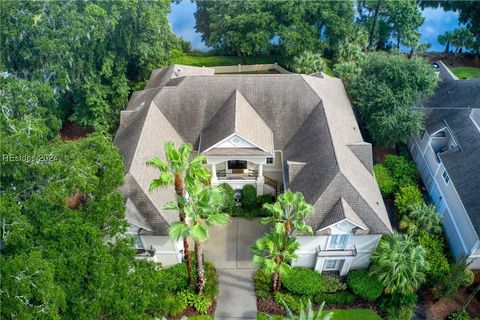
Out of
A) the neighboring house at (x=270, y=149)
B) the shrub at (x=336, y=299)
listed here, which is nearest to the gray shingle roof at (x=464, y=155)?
the neighboring house at (x=270, y=149)

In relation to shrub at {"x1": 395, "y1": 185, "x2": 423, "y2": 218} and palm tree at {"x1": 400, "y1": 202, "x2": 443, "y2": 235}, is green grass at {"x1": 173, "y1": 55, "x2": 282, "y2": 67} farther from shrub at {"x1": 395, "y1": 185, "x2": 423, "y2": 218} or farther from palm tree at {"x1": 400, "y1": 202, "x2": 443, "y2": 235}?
palm tree at {"x1": 400, "y1": 202, "x2": 443, "y2": 235}

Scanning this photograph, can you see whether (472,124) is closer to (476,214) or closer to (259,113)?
(476,214)

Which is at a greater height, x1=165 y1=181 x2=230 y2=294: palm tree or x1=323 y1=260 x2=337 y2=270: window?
x1=165 y1=181 x2=230 y2=294: palm tree

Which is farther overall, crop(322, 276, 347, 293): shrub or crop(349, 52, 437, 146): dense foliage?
crop(349, 52, 437, 146): dense foliage

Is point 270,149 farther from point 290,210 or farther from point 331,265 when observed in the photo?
point 331,265

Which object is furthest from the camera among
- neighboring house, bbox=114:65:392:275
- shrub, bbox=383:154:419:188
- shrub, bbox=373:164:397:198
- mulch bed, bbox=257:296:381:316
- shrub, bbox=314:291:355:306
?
shrub, bbox=383:154:419:188

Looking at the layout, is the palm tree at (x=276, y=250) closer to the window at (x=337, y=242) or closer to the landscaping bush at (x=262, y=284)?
the landscaping bush at (x=262, y=284)

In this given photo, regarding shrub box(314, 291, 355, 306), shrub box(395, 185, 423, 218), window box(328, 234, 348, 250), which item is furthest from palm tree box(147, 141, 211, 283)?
shrub box(395, 185, 423, 218)

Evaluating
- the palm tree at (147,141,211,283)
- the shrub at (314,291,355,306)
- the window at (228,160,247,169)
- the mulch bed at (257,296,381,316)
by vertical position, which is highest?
the window at (228,160,247,169)
